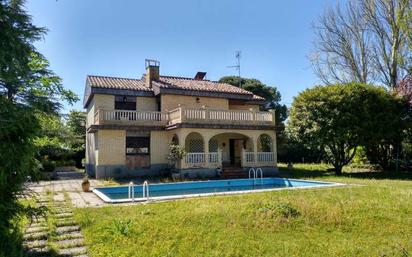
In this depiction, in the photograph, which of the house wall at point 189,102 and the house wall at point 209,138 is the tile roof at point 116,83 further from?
the house wall at point 209,138

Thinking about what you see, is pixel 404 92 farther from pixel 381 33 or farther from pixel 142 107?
pixel 142 107

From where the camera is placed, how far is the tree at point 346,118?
21.3 m

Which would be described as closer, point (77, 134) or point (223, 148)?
point (223, 148)

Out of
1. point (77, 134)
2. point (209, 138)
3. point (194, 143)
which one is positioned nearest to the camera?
point (209, 138)

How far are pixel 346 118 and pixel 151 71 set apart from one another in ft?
47.5

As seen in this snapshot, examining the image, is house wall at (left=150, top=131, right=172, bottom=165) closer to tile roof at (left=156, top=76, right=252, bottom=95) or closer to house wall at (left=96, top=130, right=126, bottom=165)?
house wall at (left=96, top=130, right=126, bottom=165)

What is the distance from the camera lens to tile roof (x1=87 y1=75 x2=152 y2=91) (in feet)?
77.8

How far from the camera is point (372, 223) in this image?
796 centimetres

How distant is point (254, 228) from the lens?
7527 millimetres

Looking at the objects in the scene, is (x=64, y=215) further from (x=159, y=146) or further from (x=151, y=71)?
(x=151, y=71)

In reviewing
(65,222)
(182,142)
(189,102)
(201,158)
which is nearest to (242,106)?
(189,102)

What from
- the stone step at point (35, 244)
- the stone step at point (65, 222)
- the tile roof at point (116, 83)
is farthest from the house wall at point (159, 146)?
the stone step at point (35, 244)

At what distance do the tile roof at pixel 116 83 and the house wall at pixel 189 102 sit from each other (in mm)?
1795

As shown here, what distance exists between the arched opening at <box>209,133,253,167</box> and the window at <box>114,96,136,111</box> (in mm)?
6511
